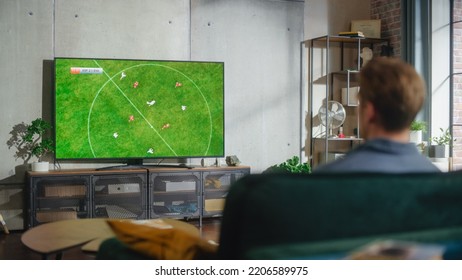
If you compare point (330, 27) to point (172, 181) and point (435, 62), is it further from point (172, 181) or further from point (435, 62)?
point (172, 181)

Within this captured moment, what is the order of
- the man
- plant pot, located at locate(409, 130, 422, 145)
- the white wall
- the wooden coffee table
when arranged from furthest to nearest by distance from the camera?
plant pot, located at locate(409, 130, 422, 145) → the white wall → the wooden coffee table → the man

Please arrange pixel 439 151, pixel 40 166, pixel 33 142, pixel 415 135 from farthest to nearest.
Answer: pixel 415 135, pixel 439 151, pixel 33 142, pixel 40 166

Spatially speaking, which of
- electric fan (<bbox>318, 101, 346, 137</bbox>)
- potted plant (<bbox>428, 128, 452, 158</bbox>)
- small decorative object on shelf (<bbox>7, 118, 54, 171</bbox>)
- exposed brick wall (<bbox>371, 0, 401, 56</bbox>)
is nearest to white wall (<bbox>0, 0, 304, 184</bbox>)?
small decorative object on shelf (<bbox>7, 118, 54, 171</bbox>)

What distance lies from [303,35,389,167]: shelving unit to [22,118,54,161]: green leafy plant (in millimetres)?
2672

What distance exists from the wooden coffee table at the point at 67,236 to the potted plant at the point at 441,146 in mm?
3340

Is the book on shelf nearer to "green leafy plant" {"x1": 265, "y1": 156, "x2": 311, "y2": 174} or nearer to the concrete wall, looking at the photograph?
the concrete wall

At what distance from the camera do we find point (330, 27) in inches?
235

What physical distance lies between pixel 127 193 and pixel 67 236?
2.41 meters

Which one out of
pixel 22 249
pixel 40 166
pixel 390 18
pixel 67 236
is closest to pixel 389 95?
pixel 67 236

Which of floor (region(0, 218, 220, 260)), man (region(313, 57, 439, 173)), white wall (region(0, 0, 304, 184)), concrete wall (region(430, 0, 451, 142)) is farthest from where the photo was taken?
concrete wall (region(430, 0, 451, 142))

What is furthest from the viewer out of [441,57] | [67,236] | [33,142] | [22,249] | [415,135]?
[441,57]

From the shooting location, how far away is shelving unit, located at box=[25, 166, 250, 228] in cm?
464

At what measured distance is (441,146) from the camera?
5309mm

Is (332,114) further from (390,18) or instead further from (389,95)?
(389,95)
